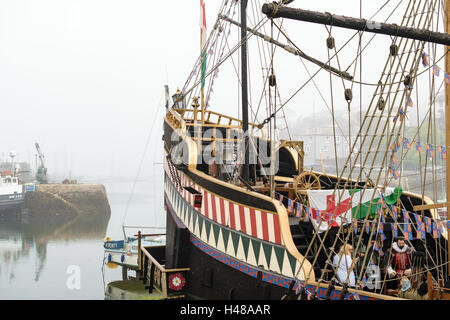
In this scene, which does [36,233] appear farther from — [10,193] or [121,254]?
[121,254]

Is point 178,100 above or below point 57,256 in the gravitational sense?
above

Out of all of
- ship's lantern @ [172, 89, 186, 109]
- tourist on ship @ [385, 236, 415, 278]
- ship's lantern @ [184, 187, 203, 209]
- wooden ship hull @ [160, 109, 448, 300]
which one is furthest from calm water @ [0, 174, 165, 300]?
tourist on ship @ [385, 236, 415, 278]

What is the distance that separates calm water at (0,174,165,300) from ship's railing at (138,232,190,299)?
6.17 metres

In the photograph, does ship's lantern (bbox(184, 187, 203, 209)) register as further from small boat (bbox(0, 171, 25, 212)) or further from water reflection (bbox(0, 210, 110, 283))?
small boat (bbox(0, 171, 25, 212))

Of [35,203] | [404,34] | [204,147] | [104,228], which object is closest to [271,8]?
[404,34]

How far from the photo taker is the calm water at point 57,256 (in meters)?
17.1


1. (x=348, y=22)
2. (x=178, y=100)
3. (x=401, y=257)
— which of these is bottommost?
(x=401, y=257)

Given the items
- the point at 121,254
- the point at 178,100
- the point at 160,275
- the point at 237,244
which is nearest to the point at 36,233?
the point at 121,254

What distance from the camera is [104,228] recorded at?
34.5 metres

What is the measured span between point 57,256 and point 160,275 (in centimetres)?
1725

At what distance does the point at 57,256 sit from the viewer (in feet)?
78.2

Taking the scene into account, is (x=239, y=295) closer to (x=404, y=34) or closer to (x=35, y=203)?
(x=404, y=34)

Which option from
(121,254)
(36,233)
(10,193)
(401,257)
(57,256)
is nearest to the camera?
(401,257)

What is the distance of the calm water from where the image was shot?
1711 cm
